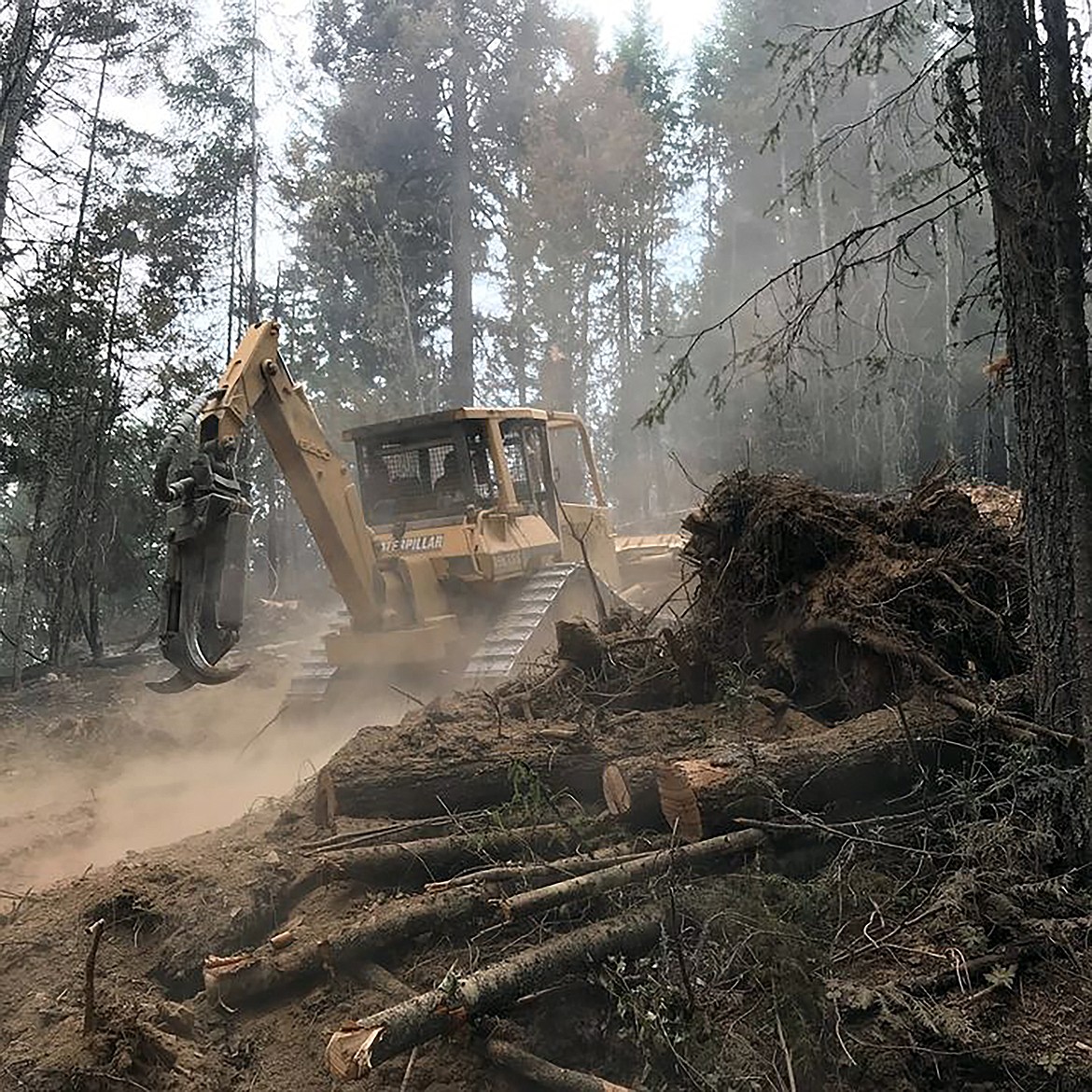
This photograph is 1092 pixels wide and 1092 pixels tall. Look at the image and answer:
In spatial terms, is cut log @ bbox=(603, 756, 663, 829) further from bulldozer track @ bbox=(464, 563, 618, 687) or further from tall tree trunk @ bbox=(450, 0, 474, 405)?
tall tree trunk @ bbox=(450, 0, 474, 405)

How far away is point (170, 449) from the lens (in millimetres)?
6430

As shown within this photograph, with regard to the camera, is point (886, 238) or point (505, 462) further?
point (886, 238)

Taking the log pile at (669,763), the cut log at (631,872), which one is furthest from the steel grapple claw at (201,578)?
the cut log at (631,872)

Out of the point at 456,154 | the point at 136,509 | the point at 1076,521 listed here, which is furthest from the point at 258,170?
the point at 1076,521

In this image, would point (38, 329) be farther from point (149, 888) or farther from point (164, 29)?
point (149, 888)

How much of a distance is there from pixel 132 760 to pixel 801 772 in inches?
273

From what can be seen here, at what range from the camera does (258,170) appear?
69.8 feet

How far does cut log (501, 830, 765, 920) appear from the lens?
3.79 m

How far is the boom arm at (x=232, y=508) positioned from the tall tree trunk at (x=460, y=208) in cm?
1495

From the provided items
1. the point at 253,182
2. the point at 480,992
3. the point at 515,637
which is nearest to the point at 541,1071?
the point at 480,992

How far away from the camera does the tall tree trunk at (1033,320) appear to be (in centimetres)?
411

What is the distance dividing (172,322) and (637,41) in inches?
989

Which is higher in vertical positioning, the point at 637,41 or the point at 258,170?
the point at 637,41

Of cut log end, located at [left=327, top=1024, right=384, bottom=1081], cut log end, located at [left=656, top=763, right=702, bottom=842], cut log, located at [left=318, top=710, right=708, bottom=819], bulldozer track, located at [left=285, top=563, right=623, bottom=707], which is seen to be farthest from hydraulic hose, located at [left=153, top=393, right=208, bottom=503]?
cut log end, located at [left=327, top=1024, right=384, bottom=1081]
